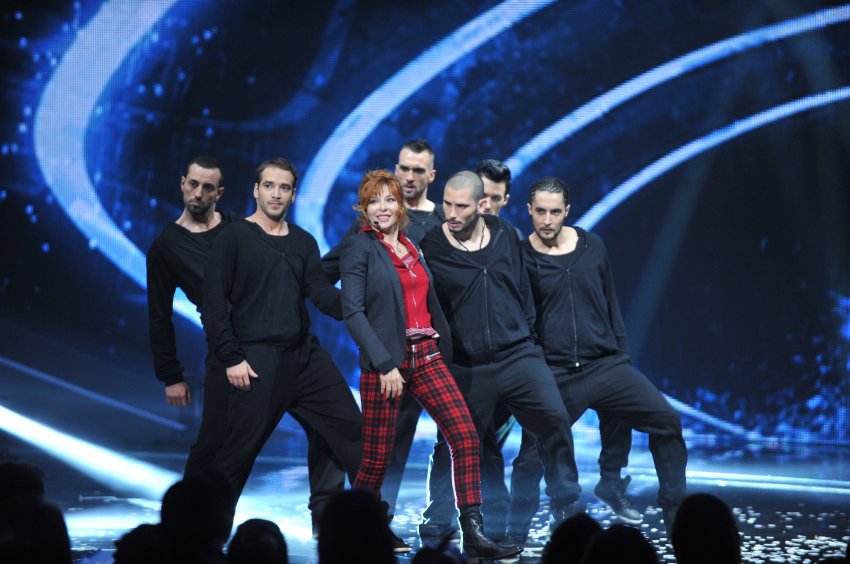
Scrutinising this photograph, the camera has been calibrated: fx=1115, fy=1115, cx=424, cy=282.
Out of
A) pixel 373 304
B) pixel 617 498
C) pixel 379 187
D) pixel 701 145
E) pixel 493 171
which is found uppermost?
pixel 701 145

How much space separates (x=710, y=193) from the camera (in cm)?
803

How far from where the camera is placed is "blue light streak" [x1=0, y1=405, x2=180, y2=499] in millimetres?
6254

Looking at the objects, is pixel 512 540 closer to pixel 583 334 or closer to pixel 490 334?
pixel 490 334

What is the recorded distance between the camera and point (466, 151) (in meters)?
8.15

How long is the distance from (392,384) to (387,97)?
4.22 metres

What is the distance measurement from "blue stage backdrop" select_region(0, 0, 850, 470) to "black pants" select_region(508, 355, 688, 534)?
126 inches

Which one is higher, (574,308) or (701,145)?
(701,145)

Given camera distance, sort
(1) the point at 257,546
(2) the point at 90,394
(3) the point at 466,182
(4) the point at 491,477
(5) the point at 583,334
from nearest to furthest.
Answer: (1) the point at 257,546
(3) the point at 466,182
(5) the point at 583,334
(4) the point at 491,477
(2) the point at 90,394

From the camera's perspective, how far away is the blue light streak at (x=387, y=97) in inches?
316

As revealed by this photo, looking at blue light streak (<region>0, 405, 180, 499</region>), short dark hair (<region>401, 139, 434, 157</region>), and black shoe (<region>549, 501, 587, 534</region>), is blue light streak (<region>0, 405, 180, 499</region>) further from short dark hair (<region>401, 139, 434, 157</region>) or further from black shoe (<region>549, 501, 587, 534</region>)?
short dark hair (<region>401, 139, 434, 157</region>)

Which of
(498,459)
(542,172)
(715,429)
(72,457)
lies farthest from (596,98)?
(72,457)

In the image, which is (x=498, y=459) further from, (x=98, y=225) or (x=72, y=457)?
(x=98, y=225)

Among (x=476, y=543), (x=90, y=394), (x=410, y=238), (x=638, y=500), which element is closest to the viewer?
(x=476, y=543)

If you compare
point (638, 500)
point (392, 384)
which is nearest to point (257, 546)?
point (392, 384)
